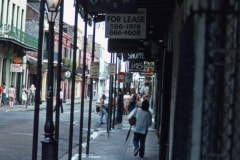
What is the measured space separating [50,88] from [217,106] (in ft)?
25.5

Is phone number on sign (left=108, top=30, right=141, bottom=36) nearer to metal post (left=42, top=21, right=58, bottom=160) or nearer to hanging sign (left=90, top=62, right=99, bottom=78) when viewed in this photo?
metal post (left=42, top=21, right=58, bottom=160)

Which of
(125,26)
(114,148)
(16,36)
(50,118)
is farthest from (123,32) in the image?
(16,36)

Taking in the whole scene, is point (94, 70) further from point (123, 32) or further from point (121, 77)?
point (121, 77)

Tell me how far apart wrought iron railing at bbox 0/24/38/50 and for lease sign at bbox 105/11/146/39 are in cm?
2965

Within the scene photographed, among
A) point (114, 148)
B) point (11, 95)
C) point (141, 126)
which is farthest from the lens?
point (11, 95)


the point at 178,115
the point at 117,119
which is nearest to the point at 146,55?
the point at 117,119

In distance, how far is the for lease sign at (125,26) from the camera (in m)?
11.9

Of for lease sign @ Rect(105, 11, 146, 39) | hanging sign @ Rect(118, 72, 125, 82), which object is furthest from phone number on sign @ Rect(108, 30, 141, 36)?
hanging sign @ Rect(118, 72, 125, 82)

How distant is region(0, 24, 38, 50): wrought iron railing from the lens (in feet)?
135

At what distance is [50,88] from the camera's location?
9.47 m

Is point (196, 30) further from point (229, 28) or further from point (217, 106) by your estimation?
point (217, 106)

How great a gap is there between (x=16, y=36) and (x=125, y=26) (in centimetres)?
3241

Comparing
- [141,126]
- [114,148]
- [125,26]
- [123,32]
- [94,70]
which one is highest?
[125,26]

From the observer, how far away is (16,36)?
43.3m
